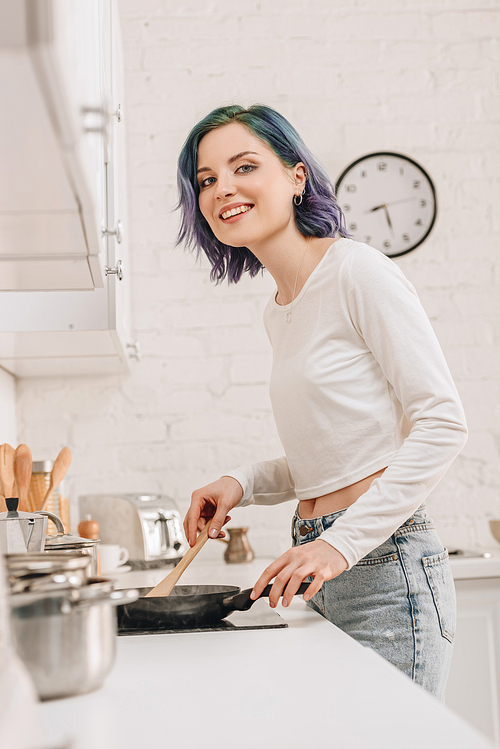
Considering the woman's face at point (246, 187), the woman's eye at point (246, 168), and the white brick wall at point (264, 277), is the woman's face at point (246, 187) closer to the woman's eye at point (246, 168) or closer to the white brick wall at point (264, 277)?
the woman's eye at point (246, 168)

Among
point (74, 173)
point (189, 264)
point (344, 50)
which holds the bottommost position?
point (74, 173)

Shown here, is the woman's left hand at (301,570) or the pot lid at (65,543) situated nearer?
the woman's left hand at (301,570)

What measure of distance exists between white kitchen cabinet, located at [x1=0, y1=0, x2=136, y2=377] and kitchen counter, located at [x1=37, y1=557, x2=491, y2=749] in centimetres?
47

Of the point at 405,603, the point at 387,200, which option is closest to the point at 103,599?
the point at 405,603

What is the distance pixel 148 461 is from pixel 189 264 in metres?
0.68

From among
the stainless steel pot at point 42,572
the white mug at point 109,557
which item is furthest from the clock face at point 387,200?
the stainless steel pot at point 42,572

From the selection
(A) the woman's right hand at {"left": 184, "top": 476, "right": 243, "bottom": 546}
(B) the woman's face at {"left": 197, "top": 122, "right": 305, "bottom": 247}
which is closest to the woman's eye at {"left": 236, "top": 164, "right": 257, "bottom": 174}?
(B) the woman's face at {"left": 197, "top": 122, "right": 305, "bottom": 247}

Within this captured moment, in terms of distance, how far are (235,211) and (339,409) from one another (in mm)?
454

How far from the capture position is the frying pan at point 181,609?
3.02ft

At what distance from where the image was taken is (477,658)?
187cm

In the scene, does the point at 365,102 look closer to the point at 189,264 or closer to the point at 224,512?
the point at 189,264

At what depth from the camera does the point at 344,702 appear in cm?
59

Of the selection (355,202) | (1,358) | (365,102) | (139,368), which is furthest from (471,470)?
(1,358)

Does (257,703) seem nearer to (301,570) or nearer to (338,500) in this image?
(301,570)
